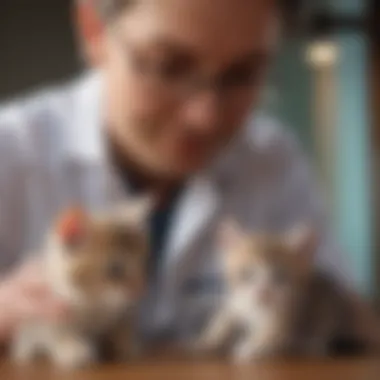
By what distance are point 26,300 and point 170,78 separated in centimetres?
28

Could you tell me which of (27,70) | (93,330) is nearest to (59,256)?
(93,330)

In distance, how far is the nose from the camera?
106cm

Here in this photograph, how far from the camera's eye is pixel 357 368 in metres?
1.01

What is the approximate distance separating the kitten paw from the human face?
0.20 meters

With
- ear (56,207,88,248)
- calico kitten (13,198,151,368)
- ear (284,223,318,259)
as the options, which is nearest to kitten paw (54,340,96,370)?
calico kitten (13,198,151,368)

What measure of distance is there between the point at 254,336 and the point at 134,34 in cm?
35

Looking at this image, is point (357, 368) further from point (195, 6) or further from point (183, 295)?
point (195, 6)

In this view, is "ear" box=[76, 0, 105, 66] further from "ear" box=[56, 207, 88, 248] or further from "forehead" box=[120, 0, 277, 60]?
"ear" box=[56, 207, 88, 248]

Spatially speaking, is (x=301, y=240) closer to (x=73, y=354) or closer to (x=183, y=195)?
(x=183, y=195)

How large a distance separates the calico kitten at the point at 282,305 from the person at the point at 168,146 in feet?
0.06

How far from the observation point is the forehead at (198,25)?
1.06 m

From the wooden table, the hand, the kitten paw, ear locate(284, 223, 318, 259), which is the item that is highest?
ear locate(284, 223, 318, 259)

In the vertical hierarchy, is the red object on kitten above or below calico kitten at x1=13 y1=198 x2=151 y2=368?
above

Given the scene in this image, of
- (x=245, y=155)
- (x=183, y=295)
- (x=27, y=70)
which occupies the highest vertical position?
(x=27, y=70)
